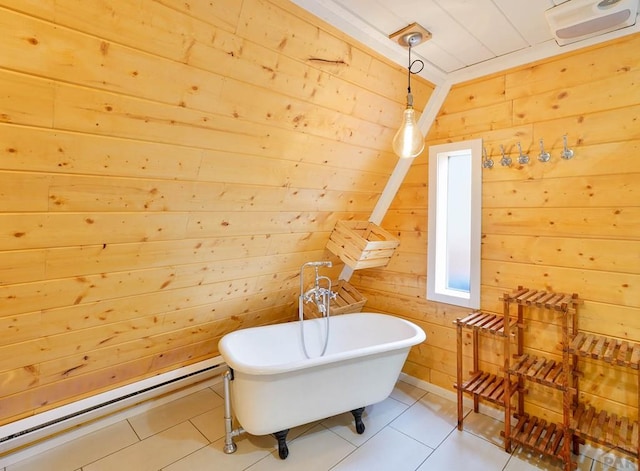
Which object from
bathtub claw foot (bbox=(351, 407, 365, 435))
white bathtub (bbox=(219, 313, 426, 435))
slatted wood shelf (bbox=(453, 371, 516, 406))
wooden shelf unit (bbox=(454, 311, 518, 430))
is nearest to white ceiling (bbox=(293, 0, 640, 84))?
wooden shelf unit (bbox=(454, 311, 518, 430))

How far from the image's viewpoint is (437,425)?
2.32 m

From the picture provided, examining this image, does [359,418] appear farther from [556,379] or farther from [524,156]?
[524,156]

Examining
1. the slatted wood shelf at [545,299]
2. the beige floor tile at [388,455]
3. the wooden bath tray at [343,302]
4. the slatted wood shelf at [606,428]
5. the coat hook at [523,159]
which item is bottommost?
the beige floor tile at [388,455]

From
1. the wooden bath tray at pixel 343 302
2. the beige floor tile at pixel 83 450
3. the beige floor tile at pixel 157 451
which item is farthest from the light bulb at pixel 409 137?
the beige floor tile at pixel 83 450

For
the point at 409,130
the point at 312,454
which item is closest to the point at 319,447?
the point at 312,454

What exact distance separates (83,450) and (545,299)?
2.91m

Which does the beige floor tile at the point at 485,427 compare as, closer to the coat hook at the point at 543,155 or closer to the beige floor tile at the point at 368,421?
the beige floor tile at the point at 368,421

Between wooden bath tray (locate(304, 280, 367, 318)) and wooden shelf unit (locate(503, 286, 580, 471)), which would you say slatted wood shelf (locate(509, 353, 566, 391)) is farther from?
wooden bath tray (locate(304, 280, 367, 318))

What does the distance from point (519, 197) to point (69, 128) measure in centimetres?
240

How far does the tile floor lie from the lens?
76.9 inches

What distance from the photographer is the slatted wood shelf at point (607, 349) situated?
5.46ft

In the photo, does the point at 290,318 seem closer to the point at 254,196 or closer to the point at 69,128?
the point at 254,196

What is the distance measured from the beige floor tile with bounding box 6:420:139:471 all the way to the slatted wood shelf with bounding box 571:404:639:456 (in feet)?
8.55

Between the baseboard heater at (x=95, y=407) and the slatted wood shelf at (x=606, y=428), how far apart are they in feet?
8.03
